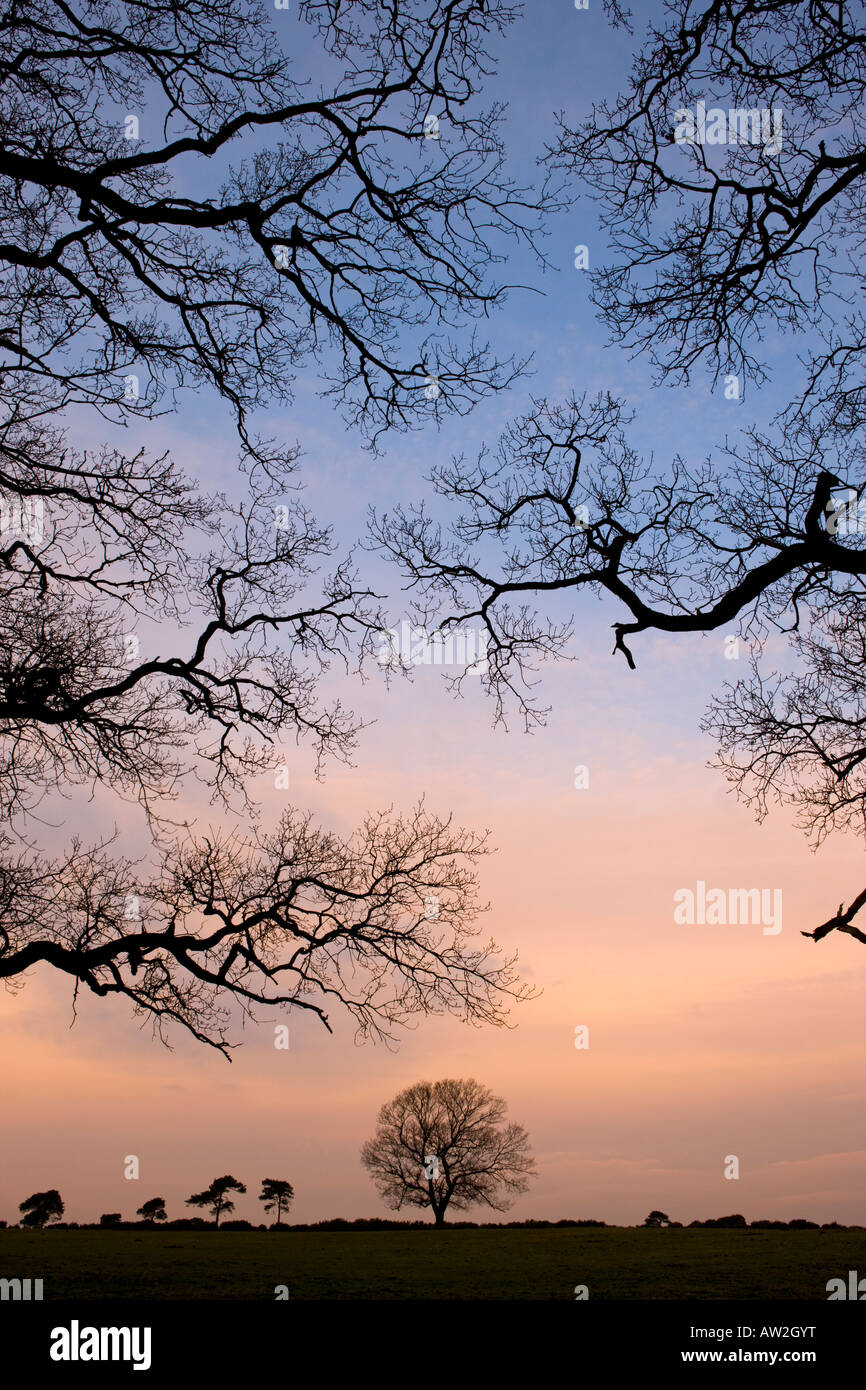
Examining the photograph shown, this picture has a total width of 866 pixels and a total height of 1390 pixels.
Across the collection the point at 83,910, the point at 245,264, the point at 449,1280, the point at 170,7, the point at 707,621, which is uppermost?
the point at 170,7

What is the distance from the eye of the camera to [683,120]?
8672 millimetres

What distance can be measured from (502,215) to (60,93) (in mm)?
4040

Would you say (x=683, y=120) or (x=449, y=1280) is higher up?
(x=683, y=120)

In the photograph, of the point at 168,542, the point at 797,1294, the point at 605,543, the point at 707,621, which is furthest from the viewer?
the point at 797,1294

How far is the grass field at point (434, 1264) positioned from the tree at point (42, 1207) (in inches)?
272

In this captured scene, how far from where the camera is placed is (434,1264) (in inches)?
714

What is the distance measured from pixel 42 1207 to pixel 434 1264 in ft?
66.4

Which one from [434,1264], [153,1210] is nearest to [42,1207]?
[153,1210]

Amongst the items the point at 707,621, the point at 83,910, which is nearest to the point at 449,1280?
the point at 83,910

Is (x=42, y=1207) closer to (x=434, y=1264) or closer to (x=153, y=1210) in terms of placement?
(x=153, y=1210)

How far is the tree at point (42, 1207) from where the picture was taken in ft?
104

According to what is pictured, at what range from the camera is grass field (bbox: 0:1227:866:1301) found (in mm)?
13523
